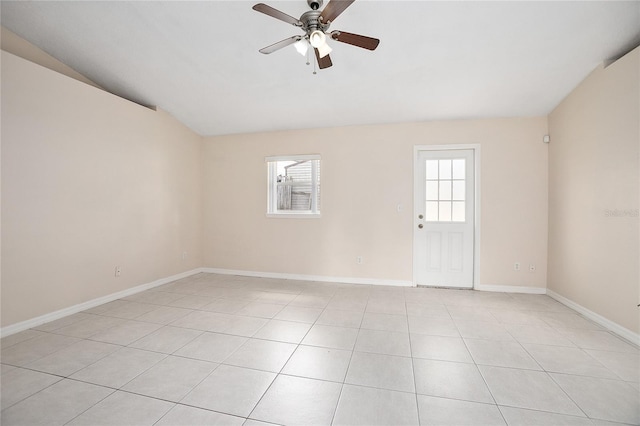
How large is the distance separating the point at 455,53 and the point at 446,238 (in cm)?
250

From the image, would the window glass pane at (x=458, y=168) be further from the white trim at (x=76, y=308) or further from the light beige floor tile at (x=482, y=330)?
the white trim at (x=76, y=308)

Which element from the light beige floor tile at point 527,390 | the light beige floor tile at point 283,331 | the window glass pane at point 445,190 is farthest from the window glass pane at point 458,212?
the light beige floor tile at point 283,331

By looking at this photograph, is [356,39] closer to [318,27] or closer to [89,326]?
[318,27]

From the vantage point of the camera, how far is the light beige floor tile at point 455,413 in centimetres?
149

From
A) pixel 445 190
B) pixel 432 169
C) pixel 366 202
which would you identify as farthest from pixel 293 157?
pixel 445 190

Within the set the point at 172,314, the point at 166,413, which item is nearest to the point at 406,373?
the point at 166,413

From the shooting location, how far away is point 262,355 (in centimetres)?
218

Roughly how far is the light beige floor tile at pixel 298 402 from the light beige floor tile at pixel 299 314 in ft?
3.28

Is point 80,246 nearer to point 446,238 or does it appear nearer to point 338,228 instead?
point 338,228

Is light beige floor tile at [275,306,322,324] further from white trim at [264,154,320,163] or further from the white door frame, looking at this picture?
white trim at [264,154,320,163]

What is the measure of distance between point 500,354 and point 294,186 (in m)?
3.61

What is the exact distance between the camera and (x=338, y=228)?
4.41 m

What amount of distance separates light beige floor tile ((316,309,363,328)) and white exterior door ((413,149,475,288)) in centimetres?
157

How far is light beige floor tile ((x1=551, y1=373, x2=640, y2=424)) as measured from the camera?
1554mm
